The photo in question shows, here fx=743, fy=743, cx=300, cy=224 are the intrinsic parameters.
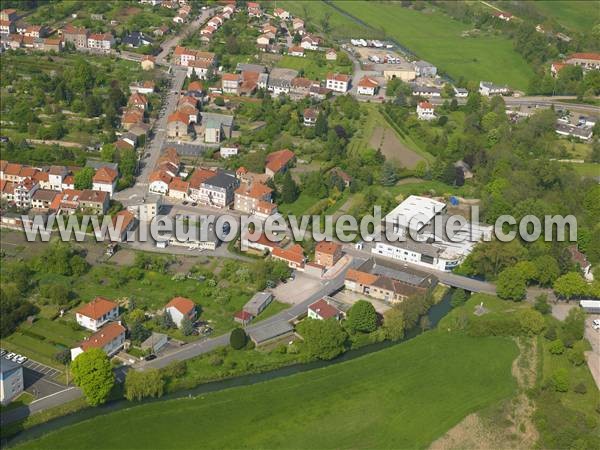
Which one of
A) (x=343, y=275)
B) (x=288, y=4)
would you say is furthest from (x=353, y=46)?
(x=343, y=275)

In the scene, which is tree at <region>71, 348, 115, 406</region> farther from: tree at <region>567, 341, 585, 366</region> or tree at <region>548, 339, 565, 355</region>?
tree at <region>567, 341, 585, 366</region>

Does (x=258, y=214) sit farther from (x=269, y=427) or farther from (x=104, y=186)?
(x=269, y=427)

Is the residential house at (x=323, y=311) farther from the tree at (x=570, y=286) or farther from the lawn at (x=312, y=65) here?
the lawn at (x=312, y=65)

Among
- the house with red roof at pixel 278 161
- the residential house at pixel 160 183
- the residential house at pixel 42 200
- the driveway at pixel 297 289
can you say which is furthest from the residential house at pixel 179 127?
the driveway at pixel 297 289

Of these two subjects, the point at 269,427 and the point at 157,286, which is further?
the point at 157,286

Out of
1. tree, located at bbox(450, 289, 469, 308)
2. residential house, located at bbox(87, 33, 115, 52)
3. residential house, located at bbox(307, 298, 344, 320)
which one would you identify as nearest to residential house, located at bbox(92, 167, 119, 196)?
residential house, located at bbox(307, 298, 344, 320)

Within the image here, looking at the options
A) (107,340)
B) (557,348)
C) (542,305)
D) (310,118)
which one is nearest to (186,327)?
(107,340)
